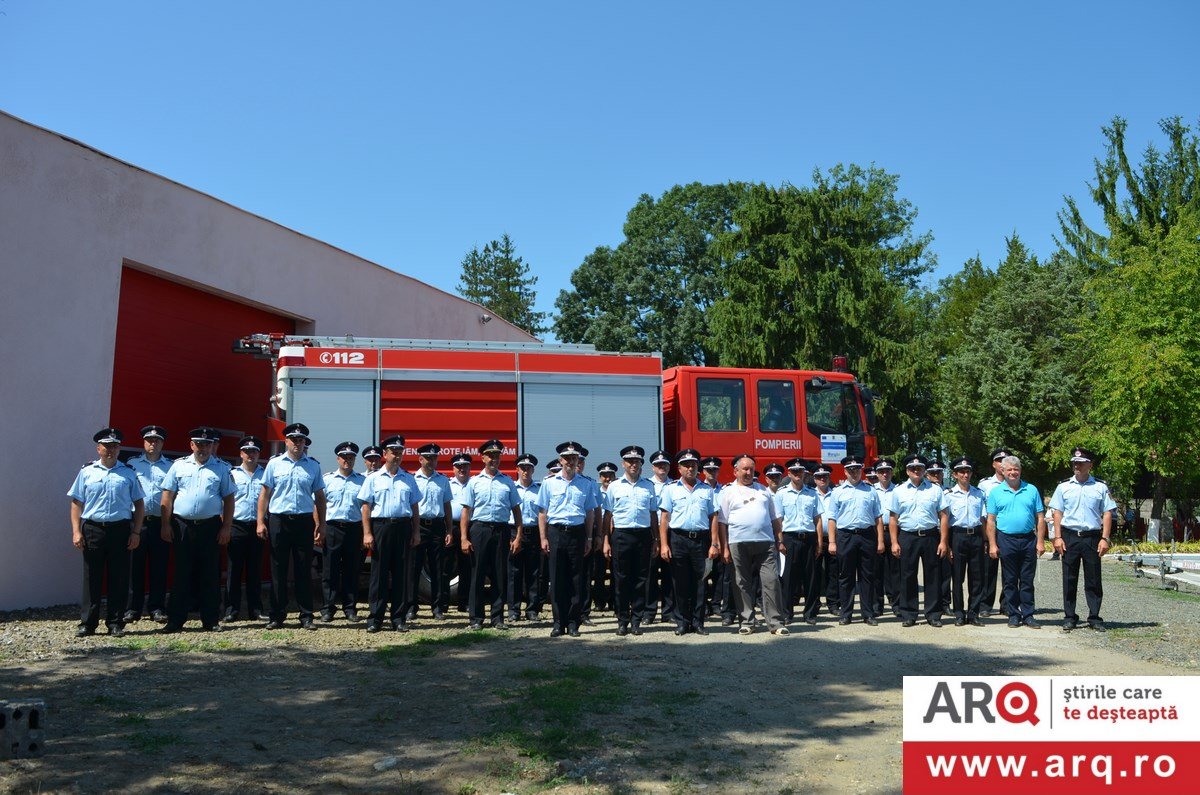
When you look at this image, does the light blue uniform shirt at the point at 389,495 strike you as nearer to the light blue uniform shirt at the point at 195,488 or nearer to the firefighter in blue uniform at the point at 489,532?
the firefighter in blue uniform at the point at 489,532

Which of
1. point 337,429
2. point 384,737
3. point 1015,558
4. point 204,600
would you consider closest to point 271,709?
point 384,737

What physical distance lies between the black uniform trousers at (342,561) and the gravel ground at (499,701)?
777mm

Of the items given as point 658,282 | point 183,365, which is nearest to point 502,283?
point 658,282

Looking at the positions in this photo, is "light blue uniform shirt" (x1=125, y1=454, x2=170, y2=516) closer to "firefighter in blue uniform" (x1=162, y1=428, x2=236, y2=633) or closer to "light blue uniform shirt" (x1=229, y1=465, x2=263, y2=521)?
"firefighter in blue uniform" (x1=162, y1=428, x2=236, y2=633)

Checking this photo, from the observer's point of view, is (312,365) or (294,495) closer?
(294,495)

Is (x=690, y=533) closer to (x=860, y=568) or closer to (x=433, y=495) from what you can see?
(x=860, y=568)

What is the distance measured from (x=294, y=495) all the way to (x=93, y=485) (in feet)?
6.14

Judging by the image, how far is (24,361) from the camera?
11773 mm

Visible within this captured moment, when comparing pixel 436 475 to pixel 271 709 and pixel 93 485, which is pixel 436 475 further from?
pixel 271 709

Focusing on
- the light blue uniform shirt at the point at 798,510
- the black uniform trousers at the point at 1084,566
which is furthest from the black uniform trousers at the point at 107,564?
the black uniform trousers at the point at 1084,566

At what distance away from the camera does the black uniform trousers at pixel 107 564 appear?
379 inches

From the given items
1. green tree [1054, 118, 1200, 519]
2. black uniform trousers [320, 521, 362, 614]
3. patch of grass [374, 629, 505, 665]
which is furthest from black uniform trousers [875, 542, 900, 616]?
green tree [1054, 118, 1200, 519]

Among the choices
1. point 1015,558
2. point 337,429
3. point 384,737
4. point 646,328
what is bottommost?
point 384,737

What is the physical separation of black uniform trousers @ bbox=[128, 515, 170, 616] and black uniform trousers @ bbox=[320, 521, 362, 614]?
1.69 meters
